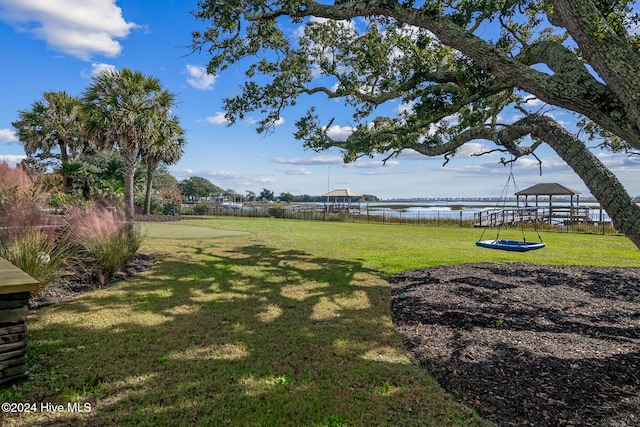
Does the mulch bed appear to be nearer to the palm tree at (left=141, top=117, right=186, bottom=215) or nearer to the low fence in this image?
the palm tree at (left=141, top=117, right=186, bottom=215)

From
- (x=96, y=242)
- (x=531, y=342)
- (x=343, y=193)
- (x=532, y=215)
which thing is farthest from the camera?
(x=343, y=193)

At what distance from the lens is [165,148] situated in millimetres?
17953

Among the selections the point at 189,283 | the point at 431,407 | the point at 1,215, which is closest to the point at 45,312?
the point at 1,215

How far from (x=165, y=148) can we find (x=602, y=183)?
18.6 m

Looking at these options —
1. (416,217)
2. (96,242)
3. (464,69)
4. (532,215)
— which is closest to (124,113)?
(96,242)

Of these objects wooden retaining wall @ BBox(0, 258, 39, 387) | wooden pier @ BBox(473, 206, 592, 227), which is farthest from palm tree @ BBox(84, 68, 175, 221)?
wooden pier @ BBox(473, 206, 592, 227)

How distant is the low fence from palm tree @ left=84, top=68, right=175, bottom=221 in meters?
16.3

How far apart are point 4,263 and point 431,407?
394cm

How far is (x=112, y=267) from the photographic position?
20.1ft

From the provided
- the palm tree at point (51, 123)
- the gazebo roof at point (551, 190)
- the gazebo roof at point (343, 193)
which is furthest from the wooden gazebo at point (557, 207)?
the palm tree at point (51, 123)

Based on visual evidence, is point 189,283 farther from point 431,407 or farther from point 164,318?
point 431,407

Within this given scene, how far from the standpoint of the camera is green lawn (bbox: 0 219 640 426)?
7.88ft

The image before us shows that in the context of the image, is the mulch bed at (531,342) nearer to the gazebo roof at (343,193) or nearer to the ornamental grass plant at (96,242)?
the ornamental grass plant at (96,242)

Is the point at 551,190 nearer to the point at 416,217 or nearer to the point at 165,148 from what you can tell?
the point at 416,217
